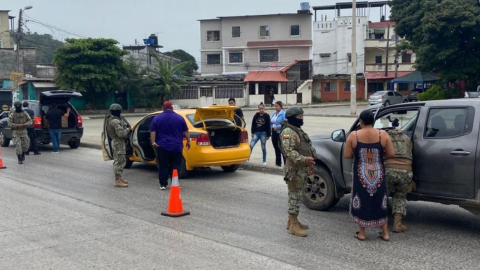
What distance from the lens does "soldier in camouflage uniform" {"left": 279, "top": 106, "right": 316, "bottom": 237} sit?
7.37 metres

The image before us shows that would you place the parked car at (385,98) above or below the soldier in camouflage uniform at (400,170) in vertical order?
above

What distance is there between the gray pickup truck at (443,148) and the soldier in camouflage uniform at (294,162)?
50.0 inches

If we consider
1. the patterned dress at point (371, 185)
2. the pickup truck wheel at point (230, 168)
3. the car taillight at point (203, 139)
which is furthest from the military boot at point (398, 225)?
the pickup truck wheel at point (230, 168)

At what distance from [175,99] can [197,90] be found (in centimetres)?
251

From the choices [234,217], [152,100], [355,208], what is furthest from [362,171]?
[152,100]

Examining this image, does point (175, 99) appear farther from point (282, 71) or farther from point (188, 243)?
point (188, 243)

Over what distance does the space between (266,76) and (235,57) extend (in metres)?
9.92

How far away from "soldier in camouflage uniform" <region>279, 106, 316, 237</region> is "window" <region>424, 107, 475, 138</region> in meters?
1.69

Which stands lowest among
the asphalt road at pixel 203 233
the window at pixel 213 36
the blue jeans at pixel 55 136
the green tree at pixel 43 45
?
the asphalt road at pixel 203 233

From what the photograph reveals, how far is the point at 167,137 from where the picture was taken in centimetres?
1084

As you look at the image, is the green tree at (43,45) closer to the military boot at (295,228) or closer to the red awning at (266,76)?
the red awning at (266,76)

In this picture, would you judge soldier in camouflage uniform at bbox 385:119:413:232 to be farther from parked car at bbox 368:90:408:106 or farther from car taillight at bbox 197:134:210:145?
parked car at bbox 368:90:408:106

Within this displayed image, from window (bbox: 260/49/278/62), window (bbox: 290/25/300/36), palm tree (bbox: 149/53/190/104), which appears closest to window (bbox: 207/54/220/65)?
window (bbox: 260/49/278/62)

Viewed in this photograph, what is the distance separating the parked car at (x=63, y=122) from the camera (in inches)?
730
